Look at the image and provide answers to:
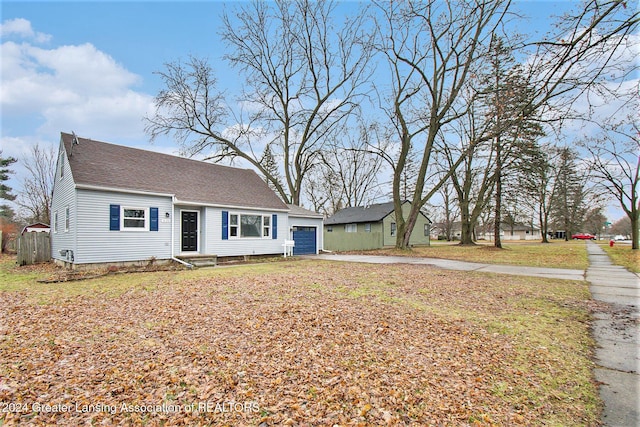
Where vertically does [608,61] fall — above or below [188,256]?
above

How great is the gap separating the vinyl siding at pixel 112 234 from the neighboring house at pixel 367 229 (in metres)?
17.5

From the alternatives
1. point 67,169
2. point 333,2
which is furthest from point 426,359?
point 333,2

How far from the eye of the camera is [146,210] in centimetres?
1227

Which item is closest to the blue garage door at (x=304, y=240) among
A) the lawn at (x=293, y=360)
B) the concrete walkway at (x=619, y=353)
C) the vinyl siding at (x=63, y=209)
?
the vinyl siding at (x=63, y=209)

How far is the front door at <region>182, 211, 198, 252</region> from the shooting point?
44.7 feet

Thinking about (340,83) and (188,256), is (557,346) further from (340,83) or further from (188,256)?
(340,83)

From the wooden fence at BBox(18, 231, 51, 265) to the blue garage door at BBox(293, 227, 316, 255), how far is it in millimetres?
11793

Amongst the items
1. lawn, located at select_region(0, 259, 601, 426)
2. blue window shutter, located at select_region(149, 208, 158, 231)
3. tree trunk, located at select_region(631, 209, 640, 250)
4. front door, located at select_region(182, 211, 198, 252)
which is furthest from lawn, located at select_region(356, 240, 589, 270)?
blue window shutter, located at select_region(149, 208, 158, 231)

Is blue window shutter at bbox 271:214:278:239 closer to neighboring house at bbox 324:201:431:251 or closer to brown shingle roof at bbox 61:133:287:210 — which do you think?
brown shingle roof at bbox 61:133:287:210

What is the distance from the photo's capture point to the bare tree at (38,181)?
24422mm

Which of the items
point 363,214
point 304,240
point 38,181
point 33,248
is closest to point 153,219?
point 33,248

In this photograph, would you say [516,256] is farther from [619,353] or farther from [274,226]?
[619,353]

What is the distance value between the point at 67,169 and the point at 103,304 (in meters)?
9.06

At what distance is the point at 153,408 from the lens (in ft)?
8.77
